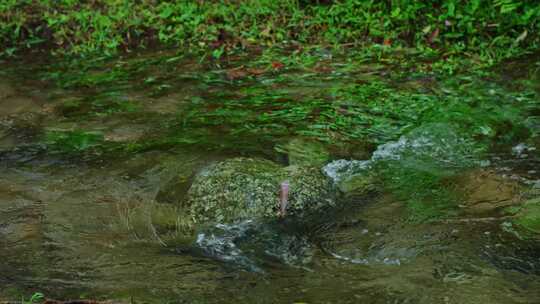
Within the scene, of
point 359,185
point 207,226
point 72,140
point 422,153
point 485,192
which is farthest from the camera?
point 72,140

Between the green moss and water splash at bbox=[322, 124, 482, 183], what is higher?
water splash at bbox=[322, 124, 482, 183]

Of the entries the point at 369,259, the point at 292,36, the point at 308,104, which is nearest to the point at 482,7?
the point at 292,36

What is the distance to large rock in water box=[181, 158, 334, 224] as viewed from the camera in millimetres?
4125

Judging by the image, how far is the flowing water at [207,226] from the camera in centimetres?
338

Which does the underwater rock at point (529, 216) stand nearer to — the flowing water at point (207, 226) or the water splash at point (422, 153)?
the flowing water at point (207, 226)

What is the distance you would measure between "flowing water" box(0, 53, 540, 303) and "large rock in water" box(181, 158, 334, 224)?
87mm

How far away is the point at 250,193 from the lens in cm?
417

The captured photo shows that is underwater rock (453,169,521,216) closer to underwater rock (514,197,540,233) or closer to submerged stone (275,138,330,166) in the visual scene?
underwater rock (514,197,540,233)

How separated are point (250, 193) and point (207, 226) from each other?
1.08 ft

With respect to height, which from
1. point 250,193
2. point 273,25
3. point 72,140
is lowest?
point 72,140

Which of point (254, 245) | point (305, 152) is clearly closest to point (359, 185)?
point (305, 152)

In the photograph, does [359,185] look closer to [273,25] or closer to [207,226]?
[207,226]

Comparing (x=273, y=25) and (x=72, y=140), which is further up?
(x=273, y=25)

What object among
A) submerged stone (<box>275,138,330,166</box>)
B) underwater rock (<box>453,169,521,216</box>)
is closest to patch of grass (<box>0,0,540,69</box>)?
submerged stone (<box>275,138,330,166</box>)
